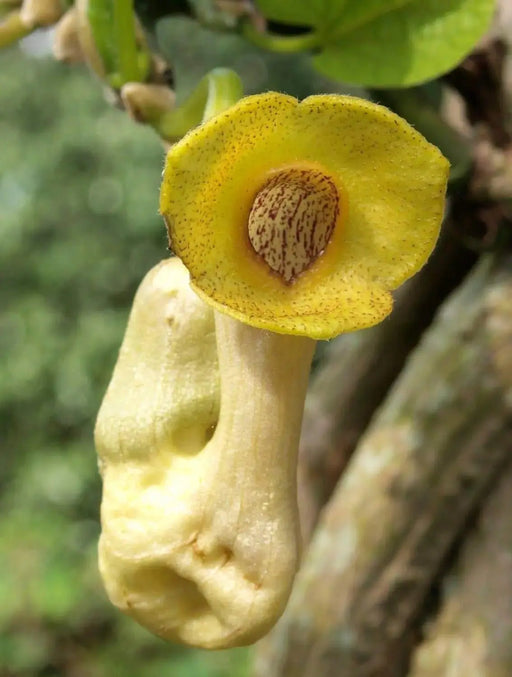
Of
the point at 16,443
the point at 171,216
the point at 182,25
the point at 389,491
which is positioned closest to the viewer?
the point at 171,216

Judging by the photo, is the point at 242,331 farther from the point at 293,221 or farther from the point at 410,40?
the point at 410,40

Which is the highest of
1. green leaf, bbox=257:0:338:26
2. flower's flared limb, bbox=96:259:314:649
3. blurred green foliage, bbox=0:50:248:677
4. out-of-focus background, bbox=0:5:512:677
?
green leaf, bbox=257:0:338:26

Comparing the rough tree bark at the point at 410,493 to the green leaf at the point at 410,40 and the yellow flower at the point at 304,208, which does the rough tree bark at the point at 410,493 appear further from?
the yellow flower at the point at 304,208

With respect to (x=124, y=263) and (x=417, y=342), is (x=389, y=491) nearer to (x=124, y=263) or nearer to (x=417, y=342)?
(x=417, y=342)

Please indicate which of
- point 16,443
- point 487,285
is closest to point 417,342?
point 487,285

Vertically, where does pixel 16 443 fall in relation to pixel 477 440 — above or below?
below

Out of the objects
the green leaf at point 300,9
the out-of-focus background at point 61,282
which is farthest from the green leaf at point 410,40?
the out-of-focus background at point 61,282

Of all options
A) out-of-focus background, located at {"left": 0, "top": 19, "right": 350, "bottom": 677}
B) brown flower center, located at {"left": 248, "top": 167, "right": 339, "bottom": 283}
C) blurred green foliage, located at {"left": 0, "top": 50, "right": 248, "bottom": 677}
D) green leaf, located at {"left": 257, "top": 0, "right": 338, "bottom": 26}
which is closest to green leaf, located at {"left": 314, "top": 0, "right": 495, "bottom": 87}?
green leaf, located at {"left": 257, "top": 0, "right": 338, "bottom": 26}

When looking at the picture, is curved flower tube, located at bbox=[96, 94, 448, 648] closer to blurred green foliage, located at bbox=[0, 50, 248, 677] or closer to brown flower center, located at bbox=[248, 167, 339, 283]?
brown flower center, located at bbox=[248, 167, 339, 283]

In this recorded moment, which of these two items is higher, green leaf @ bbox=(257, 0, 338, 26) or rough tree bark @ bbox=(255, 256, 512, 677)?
green leaf @ bbox=(257, 0, 338, 26)
